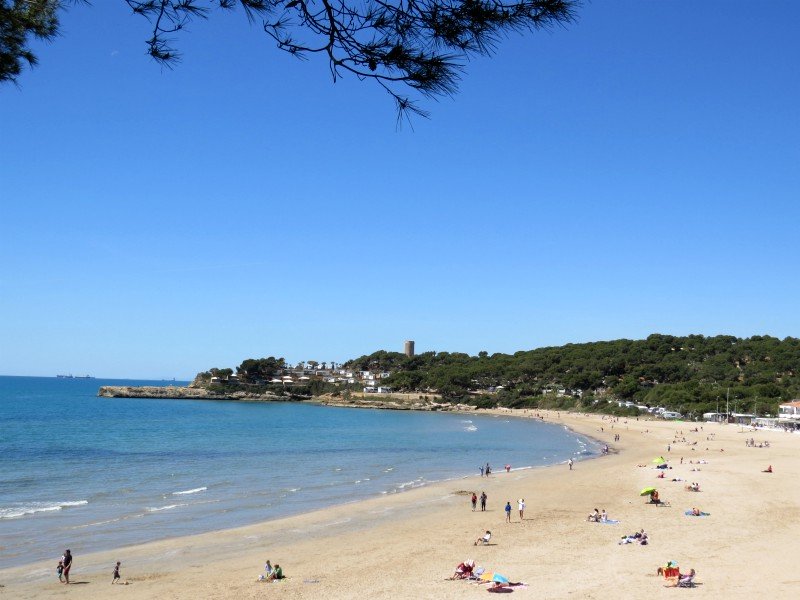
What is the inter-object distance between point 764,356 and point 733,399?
25.2 m

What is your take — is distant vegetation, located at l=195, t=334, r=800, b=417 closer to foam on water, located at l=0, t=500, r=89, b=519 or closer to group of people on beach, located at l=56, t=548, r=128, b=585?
foam on water, located at l=0, t=500, r=89, b=519

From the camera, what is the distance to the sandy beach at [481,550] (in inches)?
567

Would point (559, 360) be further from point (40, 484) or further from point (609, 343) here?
point (40, 484)

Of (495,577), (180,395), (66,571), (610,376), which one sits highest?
(610,376)

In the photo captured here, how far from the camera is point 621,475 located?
34125 mm

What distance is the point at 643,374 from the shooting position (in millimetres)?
105062

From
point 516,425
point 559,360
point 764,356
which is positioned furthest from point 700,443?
point 559,360

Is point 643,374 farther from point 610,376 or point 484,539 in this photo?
point 484,539

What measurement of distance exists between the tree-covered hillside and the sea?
1075 inches

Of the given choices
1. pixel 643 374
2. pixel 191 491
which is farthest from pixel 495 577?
pixel 643 374

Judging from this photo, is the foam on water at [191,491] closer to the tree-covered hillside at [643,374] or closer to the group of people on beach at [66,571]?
the group of people on beach at [66,571]

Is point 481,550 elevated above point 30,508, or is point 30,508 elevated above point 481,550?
point 481,550

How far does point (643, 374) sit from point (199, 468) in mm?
85006

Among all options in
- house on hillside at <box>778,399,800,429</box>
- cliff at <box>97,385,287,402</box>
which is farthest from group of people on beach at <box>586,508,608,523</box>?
cliff at <box>97,385,287,402</box>
